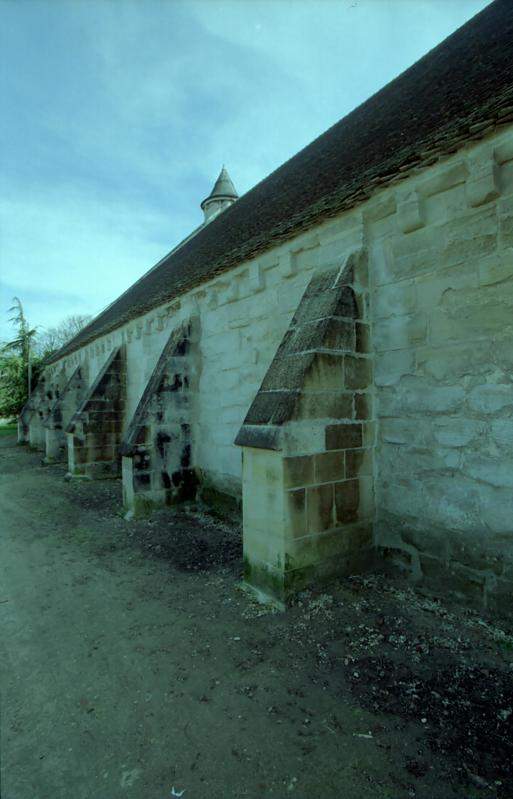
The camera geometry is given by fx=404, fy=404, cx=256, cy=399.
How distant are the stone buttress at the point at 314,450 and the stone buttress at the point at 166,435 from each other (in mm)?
3255

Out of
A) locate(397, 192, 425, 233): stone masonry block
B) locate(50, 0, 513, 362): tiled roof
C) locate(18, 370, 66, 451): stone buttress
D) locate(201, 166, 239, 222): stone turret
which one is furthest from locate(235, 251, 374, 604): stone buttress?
locate(201, 166, 239, 222): stone turret

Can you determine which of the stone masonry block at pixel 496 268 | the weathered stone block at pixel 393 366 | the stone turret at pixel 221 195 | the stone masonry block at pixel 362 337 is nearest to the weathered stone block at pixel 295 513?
the weathered stone block at pixel 393 366

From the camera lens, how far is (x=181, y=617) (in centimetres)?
354

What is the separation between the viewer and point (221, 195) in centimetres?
1992

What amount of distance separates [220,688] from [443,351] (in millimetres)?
3121

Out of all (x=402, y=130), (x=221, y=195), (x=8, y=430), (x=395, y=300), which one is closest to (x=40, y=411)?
(x=8, y=430)

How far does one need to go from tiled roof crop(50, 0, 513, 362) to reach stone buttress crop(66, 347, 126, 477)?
2992mm

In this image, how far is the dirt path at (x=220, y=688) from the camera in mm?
1980

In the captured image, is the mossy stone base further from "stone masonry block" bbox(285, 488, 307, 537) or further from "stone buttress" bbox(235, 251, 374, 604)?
"stone masonry block" bbox(285, 488, 307, 537)

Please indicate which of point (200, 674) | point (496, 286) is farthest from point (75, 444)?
point (496, 286)

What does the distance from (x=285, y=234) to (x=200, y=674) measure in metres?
4.62

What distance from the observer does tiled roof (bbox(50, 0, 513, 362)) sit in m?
3.53

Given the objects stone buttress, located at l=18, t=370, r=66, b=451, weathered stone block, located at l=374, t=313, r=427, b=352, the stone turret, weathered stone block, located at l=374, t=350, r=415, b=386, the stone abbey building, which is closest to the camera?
the stone abbey building

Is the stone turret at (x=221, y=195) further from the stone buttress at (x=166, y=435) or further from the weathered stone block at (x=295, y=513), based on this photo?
the weathered stone block at (x=295, y=513)
